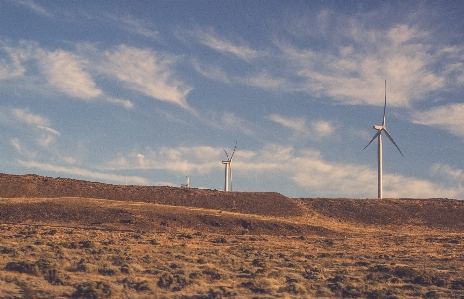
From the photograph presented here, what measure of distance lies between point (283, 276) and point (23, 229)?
34225mm

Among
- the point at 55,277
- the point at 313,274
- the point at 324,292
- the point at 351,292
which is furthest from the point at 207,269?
the point at 55,277

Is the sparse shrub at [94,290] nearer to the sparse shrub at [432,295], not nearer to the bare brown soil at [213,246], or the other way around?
the bare brown soil at [213,246]

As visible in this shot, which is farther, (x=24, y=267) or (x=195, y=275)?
(x=195, y=275)

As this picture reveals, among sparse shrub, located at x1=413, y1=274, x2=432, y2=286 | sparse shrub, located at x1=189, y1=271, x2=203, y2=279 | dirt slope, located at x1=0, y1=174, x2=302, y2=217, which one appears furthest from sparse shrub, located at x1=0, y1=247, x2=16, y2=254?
dirt slope, located at x1=0, y1=174, x2=302, y2=217

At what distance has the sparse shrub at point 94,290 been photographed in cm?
2250

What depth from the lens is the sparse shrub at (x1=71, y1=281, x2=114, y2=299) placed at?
2250 centimetres

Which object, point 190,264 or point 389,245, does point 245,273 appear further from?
point 389,245

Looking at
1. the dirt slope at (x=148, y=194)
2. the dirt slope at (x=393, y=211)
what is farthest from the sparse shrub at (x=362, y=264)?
the dirt slope at (x=393, y=211)

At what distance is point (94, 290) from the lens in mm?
22750

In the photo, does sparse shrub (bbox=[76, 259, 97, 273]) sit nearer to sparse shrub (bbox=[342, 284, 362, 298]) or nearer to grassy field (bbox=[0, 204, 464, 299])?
grassy field (bbox=[0, 204, 464, 299])

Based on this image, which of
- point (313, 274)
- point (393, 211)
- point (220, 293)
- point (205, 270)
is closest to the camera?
point (220, 293)

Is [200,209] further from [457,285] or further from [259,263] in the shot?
[457,285]

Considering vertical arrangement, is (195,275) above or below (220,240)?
below

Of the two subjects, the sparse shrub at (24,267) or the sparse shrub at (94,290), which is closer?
the sparse shrub at (94,290)
